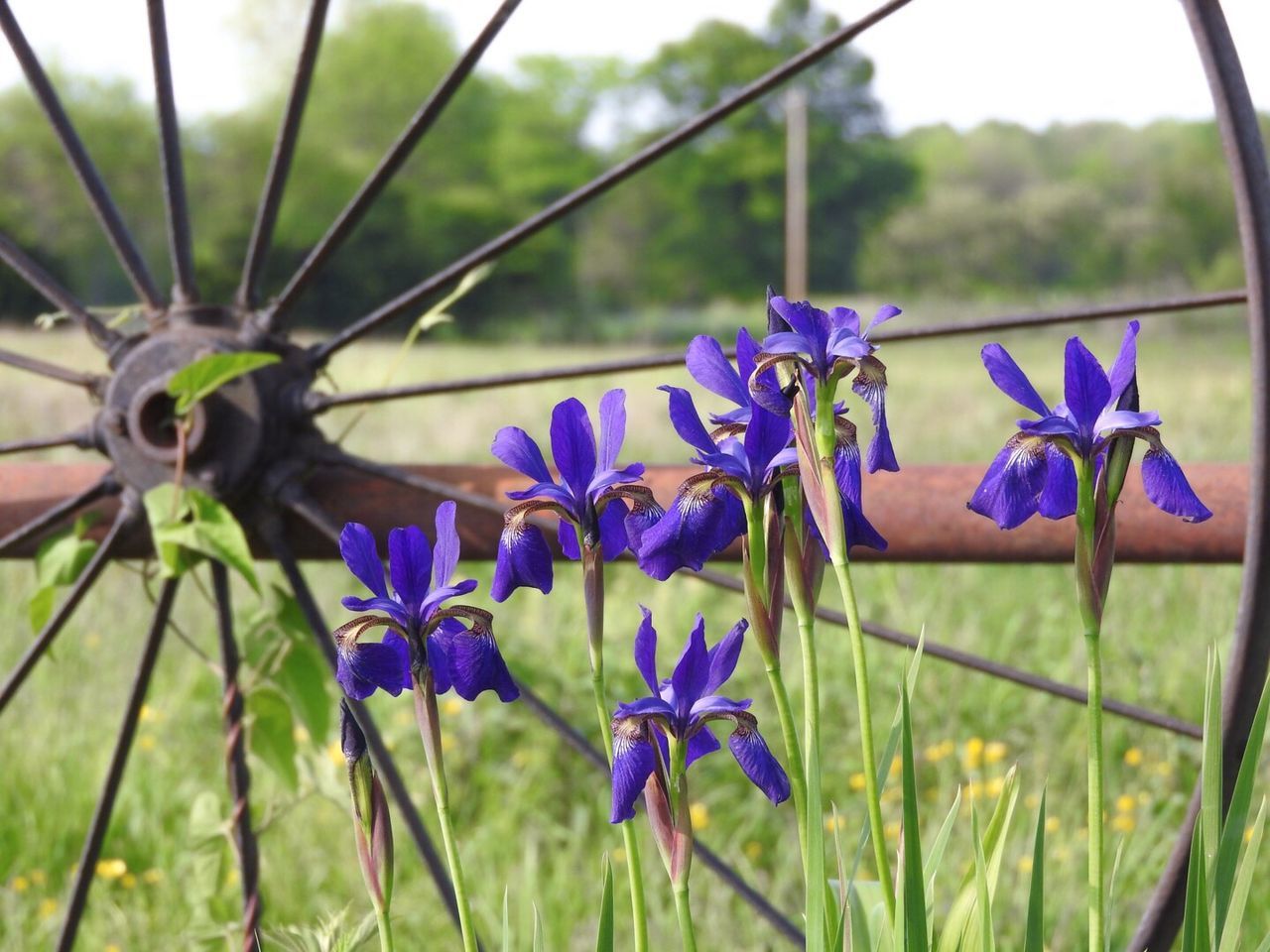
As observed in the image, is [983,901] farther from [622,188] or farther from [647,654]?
[622,188]

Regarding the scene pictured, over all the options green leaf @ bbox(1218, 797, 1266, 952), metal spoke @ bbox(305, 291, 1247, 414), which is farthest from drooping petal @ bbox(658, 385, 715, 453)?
metal spoke @ bbox(305, 291, 1247, 414)

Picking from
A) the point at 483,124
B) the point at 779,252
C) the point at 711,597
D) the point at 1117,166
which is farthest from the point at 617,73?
the point at 711,597

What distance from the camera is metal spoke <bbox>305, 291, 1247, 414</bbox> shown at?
1.45 metres

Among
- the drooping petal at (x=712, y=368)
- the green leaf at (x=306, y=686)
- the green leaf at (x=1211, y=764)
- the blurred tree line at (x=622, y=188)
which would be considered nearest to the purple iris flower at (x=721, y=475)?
the drooping petal at (x=712, y=368)

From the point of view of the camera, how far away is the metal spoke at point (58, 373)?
160 cm

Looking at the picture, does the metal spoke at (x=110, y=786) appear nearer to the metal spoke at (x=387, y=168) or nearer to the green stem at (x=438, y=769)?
the metal spoke at (x=387, y=168)

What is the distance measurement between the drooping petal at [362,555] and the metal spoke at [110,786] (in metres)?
0.99

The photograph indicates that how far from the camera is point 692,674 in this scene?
78 cm

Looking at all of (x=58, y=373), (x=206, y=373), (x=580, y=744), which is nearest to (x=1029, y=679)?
(x=580, y=744)

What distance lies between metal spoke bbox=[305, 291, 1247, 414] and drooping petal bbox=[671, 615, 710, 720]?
634mm

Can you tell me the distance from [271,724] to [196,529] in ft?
1.49

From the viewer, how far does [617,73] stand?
55.7 m

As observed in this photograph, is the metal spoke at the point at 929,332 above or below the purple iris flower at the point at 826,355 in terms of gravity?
above

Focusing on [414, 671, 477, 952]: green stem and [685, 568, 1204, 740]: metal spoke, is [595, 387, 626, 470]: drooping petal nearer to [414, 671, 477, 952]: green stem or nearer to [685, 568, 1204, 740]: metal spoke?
[414, 671, 477, 952]: green stem
